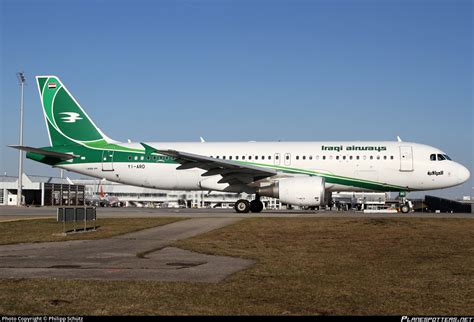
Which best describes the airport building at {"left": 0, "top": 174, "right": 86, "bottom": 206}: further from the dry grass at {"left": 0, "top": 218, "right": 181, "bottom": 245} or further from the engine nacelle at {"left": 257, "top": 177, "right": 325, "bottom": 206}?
the engine nacelle at {"left": 257, "top": 177, "right": 325, "bottom": 206}

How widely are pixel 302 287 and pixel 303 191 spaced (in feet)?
71.5

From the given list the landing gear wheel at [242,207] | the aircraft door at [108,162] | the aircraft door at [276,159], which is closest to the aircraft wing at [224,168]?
the aircraft door at [276,159]

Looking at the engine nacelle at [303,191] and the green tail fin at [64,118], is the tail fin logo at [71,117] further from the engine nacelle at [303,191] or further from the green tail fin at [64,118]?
the engine nacelle at [303,191]

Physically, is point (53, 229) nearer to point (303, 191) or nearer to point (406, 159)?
point (303, 191)

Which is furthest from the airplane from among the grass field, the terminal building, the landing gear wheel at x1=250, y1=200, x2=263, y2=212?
the terminal building

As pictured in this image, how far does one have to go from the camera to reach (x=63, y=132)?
3900 centimetres

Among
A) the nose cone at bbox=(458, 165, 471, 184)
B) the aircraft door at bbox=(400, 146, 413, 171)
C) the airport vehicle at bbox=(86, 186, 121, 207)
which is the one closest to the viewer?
the aircraft door at bbox=(400, 146, 413, 171)

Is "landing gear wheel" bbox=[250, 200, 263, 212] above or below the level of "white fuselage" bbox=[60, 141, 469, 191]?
below

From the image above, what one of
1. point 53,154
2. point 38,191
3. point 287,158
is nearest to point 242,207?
point 287,158

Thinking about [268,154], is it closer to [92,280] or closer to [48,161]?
[48,161]

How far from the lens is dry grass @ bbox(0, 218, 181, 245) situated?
68.2 ft

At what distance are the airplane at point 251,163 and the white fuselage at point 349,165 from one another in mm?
59

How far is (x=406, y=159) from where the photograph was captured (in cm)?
3459

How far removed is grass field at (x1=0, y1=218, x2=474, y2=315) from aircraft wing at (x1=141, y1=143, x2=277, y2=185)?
1448cm
